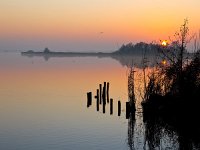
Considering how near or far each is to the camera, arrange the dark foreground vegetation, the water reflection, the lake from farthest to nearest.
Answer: the dark foreground vegetation, the lake, the water reflection

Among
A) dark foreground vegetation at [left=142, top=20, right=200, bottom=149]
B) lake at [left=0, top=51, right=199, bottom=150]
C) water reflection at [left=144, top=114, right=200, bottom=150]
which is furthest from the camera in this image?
dark foreground vegetation at [left=142, top=20, right=200, bottom=149]

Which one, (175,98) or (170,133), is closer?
(170,133)

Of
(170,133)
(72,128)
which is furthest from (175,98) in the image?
(72,128)

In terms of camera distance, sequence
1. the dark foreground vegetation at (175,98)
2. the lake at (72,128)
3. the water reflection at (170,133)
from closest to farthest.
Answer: the water reflection at (170,133), the lake at (72,128), the dark foreground vegetation at (175,98)

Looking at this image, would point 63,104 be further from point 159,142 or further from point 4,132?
point 159,142

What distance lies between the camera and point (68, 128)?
1276 inches

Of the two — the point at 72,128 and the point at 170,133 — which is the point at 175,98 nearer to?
the point at 170,133

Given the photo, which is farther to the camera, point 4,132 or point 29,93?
point 29,93

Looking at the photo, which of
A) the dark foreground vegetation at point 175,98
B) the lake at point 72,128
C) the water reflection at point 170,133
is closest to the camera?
the water reflection at point 170,133

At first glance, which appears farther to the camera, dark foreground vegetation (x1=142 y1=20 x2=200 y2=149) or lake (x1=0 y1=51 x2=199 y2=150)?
dark foreground vegetation (x1=142 y1=20 x2=200 y2=149)

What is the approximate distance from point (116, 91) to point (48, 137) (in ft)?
102

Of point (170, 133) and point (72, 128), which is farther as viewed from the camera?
point (72, 128)

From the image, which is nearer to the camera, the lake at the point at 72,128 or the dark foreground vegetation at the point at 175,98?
the lake at the point at 72,128

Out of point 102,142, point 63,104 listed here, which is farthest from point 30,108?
point 102,142
